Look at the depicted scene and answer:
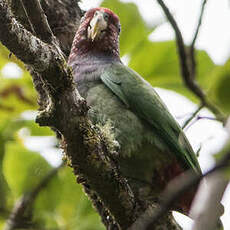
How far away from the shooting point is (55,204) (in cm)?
297

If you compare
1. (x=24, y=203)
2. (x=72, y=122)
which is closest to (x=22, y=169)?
(x=24, y=203)

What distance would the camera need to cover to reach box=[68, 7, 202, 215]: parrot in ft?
8.71

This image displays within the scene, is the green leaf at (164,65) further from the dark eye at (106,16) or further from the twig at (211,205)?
the twig at (211,205)

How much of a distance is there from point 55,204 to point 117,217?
0.84 meters

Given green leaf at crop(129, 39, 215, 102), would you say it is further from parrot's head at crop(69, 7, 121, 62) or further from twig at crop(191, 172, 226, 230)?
twig at crop(191, 172, 226, 230)

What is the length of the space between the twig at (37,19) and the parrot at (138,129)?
0.72 metres

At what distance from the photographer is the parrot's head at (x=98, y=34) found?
3.25 m

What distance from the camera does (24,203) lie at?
2.92 m

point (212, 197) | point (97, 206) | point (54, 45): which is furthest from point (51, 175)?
point (212, 197)

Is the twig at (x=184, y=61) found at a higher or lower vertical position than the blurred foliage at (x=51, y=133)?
higher

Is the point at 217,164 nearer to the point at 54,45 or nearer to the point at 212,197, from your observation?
the point at 212,197

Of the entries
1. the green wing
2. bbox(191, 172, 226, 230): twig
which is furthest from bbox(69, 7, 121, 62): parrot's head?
bbox(191, 172, 226, 230): twig

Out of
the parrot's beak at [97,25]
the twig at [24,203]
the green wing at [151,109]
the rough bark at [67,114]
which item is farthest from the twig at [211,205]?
the parrot's beak at [97,25]

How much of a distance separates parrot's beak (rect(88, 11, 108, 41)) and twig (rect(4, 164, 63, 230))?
1.01 meters
